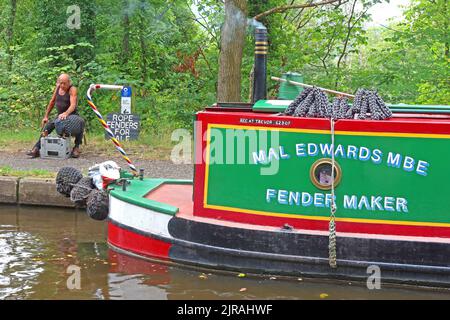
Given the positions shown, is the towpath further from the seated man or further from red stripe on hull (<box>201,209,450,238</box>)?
red stripe on hull (<box>201,209,450,238</box>)

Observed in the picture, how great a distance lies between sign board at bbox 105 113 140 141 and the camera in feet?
38.3

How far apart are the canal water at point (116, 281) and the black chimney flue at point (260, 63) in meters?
2.24

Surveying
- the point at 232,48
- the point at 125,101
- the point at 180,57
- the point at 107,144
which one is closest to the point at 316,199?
the point at 125,101

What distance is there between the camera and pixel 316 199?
681 cm

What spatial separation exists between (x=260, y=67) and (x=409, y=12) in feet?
28.3

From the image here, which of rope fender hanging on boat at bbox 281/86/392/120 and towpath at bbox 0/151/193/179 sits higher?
rope fender hanging on boat at bbox 281/86/392/120

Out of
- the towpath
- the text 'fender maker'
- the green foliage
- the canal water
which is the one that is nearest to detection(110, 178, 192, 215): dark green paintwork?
the text 'fender maker'

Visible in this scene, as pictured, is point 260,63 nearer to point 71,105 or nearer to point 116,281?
point 116,281

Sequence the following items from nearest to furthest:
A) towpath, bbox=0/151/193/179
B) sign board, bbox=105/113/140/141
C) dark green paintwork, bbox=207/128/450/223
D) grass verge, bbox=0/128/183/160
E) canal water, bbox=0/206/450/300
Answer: canal water, bbox=0/206/450/300 → dark green paintwork, bbox=207/128/450/223 → towpath, bbox=0/151/193/179 → sign board, bbox=105/113/140/141 → grass verge, bbox=0/128/183/160

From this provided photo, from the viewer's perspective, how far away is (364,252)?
6.57 m

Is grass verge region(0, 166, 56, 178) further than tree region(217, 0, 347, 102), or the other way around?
tree region(217, 0, 347, 102)

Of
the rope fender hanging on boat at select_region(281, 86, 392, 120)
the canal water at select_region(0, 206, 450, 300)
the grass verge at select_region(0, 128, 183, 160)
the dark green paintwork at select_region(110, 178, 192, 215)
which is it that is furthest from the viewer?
the grass verge at select_region(0, 128, 183, 160)
